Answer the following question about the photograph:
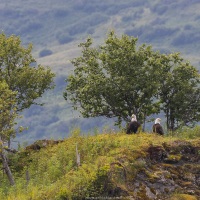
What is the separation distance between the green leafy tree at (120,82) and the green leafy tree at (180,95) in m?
2.90

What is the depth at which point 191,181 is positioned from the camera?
19688mm

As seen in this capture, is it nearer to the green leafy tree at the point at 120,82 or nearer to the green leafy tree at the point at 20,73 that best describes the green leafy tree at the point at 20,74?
the green leafy tree at the point at 20,73

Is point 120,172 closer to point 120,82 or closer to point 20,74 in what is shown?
point 120,82

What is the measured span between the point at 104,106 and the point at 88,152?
25.1m

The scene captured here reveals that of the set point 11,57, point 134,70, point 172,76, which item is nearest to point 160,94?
point 172,76

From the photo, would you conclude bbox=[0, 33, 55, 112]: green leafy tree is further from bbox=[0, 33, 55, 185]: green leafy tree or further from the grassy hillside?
the grassy hillside

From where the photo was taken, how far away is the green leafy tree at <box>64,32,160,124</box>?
144 ft

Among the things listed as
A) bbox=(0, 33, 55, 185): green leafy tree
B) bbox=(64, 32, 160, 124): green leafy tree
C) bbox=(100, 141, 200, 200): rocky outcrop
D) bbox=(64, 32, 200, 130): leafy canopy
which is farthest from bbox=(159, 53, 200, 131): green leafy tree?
bbox=(100, 141, 200, 200): rocky outcrop

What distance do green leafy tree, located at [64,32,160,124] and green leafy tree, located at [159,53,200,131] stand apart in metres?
2.90

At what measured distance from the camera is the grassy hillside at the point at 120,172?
1712 cm

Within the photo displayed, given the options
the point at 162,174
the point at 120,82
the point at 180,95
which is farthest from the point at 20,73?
the point at 162,174

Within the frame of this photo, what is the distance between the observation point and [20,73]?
140ft

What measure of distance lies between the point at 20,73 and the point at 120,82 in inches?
309

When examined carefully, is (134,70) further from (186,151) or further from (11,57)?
(186,151)
